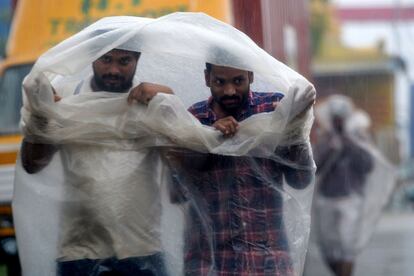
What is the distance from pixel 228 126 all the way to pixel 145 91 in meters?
0.36

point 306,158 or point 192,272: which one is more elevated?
point 306,158

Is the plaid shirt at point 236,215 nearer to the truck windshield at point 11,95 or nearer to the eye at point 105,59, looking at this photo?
the eye at point 105,59

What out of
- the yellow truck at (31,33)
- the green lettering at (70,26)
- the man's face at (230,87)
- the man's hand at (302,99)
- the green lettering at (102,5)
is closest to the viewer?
the man's hand at (302,99)

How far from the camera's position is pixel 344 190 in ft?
38.3

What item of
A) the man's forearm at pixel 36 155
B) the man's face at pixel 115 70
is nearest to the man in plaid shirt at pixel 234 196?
the man's face at pixel 115 70

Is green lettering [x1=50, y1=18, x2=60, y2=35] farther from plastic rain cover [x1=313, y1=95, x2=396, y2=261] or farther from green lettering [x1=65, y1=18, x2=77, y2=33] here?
plastic rain cover [x1=313, y1=95, x2=396, y2=261]

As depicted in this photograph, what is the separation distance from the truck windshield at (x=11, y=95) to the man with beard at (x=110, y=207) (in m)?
4.57

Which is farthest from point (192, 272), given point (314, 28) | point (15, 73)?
point (314, 28)

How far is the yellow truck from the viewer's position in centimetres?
883

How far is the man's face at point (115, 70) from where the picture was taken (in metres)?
5.10

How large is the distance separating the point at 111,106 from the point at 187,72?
1.09 feet

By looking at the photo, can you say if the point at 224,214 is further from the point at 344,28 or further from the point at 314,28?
the point at 344,28

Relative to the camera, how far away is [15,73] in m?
10.0

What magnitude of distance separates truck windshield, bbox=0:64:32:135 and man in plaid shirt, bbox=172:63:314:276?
4.74m
